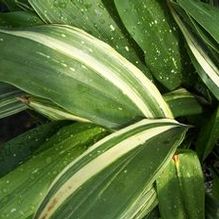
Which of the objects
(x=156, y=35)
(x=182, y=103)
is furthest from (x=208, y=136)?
(x=156, y=35)

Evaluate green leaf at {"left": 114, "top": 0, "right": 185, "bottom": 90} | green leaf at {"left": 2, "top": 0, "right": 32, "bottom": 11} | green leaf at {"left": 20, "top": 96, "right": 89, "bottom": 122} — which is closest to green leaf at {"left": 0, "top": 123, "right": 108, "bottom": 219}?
green leaf at {"left": 20, "top": 96, "right": 89, "bottom": 122}

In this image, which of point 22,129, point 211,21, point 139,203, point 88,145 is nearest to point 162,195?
point 139,203

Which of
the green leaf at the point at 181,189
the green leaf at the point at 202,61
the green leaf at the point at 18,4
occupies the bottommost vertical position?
the green leaf at the point at 181,189

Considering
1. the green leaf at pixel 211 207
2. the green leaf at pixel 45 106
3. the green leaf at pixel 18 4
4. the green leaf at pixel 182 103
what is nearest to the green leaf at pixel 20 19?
the green leaf at pixel 18 4

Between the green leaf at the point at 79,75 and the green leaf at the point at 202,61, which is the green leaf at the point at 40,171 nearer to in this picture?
the green leaf at the point at 79,75

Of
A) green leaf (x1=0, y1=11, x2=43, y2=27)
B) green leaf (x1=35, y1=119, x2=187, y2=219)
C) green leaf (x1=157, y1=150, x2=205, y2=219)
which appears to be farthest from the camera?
green leaf (x1=0, y1=11, x2=43, y2=27)

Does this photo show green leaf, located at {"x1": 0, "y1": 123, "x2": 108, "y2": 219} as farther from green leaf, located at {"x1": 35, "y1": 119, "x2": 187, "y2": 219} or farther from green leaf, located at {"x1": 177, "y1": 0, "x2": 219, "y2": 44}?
green leaf, located at {"x1": 177, "y1": 0, "x2": 219, "y2": 44}
